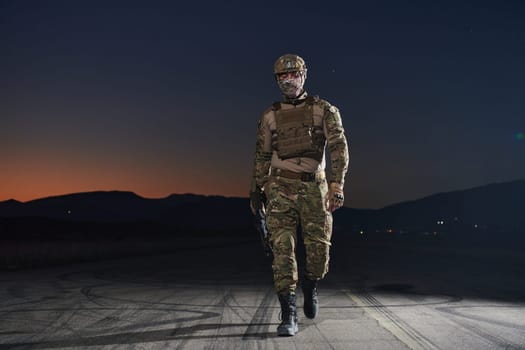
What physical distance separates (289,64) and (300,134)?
0.68m

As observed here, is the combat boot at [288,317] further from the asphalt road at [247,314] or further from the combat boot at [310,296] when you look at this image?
the combat boot at [310,296]

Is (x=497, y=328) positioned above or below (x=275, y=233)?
below

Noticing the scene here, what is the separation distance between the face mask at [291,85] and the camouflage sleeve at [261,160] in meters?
0.38

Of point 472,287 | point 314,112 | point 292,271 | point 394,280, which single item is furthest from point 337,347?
point 394,280

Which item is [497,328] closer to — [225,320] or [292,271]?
[292,271]

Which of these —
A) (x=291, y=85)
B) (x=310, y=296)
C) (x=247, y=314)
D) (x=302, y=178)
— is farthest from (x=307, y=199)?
(x=247, y=314)

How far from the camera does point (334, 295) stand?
28.0 ft

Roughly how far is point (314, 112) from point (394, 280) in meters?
6.05

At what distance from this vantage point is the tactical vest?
5891 mm

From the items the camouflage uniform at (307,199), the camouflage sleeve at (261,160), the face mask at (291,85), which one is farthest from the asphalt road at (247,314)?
the face mask at (291,85)

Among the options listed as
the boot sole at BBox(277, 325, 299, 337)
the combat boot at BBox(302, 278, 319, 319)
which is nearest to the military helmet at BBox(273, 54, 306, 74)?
the combat boot at BBox(302, 278, 319, 319)

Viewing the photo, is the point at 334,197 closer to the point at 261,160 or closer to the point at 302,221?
the point at 302,221

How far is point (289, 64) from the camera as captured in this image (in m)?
5.79

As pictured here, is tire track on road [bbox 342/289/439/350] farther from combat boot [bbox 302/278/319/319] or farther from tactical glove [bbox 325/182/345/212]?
tactical glove [bbox 325/182/345/212]
